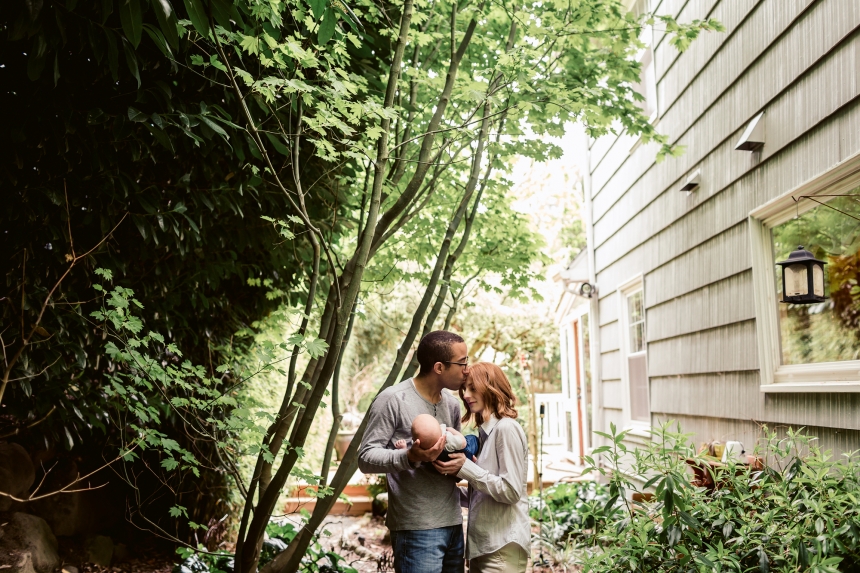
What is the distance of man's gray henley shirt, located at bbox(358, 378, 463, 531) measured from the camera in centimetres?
262

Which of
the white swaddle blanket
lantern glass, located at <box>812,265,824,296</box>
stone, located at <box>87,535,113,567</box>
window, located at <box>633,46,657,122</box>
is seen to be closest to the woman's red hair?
the white swaddle blanket

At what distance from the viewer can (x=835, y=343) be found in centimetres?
367

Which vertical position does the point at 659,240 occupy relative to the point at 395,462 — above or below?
above

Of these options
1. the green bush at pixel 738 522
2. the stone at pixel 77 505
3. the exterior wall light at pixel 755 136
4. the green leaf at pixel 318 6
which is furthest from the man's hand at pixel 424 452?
the stone at pixel 77 505

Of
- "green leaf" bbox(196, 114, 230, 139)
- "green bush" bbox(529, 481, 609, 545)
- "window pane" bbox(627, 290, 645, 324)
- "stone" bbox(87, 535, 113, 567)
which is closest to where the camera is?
"green leaf" bbox(196, 114, 230, 139)

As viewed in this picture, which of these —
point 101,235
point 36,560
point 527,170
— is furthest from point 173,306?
point 527,170

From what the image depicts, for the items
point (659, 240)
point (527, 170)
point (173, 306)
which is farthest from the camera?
point (527, 170)

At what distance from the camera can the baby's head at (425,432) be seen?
7.94 ft

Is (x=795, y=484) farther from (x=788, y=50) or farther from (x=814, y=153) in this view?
(x=788, y=50)

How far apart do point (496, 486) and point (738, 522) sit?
3.21ft

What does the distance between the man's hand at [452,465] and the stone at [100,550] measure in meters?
3.61

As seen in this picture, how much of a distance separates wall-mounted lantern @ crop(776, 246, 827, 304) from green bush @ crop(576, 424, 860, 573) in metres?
0.90

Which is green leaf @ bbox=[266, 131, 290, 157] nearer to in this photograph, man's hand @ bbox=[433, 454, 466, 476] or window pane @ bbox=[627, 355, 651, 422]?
man's hand @ bbox=[433, 454, 466, 476]

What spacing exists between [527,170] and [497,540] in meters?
20.3
